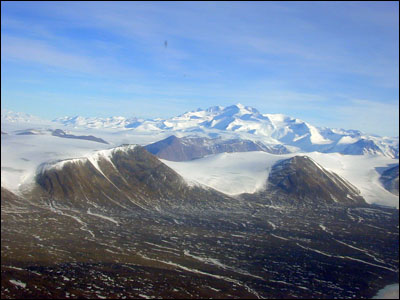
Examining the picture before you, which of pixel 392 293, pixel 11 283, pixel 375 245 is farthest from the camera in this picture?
pixel 375 245

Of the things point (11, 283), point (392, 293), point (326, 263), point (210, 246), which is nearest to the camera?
point (11, 283)

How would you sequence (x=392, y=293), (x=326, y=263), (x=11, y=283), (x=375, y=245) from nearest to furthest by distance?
(x=11, y=283) < (x=392, y=293) < (x=326, y=263) < (x=375, y=245)

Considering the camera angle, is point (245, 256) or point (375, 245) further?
point (375, 245)

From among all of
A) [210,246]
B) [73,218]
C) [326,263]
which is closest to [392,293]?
[326,263]

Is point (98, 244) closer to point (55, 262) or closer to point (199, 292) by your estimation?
point (55, 262)

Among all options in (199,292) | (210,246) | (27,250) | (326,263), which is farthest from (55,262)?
(326,263)

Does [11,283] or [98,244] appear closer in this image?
[11,283]

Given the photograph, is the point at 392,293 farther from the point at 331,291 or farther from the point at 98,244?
the point at 98,244

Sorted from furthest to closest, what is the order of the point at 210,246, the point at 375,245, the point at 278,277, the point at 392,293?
the point at 375,245
the point at 210,246
the point at 278,277
the point at 392,293
